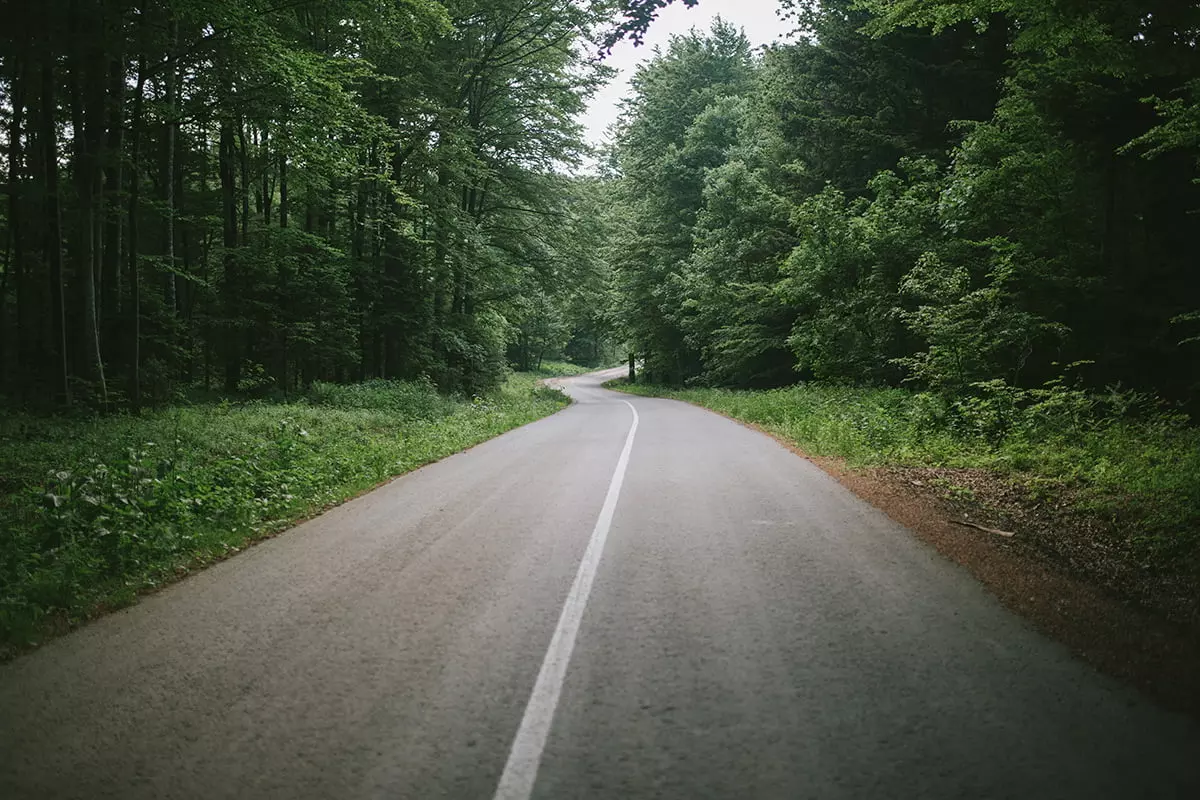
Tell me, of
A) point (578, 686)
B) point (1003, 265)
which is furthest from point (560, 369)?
point (578, 686)

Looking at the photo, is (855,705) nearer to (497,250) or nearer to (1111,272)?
(1111,272)

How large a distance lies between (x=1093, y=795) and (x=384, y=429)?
14.5 meters

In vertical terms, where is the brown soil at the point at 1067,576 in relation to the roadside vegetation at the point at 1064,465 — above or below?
below

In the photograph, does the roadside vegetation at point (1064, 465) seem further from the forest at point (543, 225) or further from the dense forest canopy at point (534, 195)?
the dense forest canopy at point (534, 195)

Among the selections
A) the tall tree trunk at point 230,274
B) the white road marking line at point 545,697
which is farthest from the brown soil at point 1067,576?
the tall tree trunk at point 230,274

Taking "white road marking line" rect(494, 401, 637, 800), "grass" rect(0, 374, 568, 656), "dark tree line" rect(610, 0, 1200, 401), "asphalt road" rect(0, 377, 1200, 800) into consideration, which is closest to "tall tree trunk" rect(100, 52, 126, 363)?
"grass" rect(0, 374, 568, 656)

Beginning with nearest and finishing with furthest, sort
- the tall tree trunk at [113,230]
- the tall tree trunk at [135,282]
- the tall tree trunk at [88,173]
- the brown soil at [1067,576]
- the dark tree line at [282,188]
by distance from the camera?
the brown soil at [1067,576] → the tall tree trunk at [88,173] → the dark tree line at [282,188] → the tall tree trunk at [113,230] → the tall tree trunk at [135,282]

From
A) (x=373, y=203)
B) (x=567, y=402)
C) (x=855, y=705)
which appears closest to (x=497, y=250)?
(x=373, y=203)

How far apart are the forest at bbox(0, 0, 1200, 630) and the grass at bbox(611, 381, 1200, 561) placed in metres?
0.07

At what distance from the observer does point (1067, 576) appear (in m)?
5.70

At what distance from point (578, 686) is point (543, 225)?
25513 millimetres

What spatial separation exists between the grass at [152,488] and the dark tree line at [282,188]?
3.03 metres

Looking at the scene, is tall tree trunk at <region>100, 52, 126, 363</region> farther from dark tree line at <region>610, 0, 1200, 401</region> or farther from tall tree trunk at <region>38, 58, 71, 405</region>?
dark tree line at <region>610, 0, 1200, 401</region>

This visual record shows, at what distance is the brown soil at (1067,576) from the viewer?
13.3 feet
